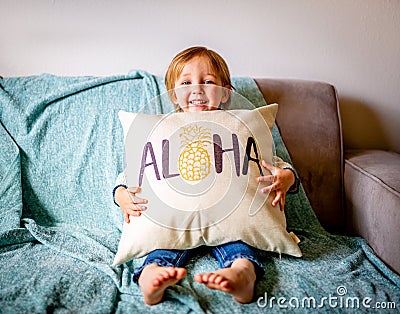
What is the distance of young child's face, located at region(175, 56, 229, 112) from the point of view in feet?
3.75

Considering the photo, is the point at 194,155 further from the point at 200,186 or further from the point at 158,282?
the point at 158,282

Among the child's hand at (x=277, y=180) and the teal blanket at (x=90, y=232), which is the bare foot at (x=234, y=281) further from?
the child's hand at (x=277, y=180)

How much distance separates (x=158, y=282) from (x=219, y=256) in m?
0.22

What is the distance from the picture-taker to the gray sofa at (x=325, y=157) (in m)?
1.29

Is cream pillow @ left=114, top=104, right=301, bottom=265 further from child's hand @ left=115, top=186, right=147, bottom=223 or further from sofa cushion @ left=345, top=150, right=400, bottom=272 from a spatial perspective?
sofa cushion @ left=345, top=150, right=400, bottom=272

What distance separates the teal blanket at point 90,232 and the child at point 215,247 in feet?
0.13

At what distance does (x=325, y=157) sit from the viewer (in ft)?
4.58

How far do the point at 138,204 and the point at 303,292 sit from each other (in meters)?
0.43

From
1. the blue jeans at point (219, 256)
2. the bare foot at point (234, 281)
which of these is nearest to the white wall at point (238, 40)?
the blue jeans at point (219, 256)

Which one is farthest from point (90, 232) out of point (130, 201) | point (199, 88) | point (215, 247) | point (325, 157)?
point (325, 157)

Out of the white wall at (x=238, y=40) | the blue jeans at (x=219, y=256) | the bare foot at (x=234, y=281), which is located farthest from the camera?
the white wall at (x=238, y=40)

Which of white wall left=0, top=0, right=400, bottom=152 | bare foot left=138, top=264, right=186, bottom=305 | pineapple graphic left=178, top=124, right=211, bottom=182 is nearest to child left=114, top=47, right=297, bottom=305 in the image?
bare foot left=138, top=264, right=186, bottom=305

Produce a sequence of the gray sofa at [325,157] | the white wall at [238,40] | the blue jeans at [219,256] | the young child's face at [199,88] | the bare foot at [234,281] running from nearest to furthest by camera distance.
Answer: the bare foot at [234,281], the blue jeans at [219,256], the young child's face at [199,88], the gray sofa at [325,157], the white wall at [238,40]

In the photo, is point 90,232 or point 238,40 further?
point 238,40
